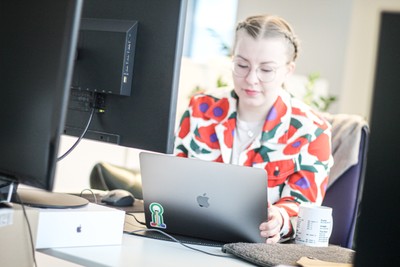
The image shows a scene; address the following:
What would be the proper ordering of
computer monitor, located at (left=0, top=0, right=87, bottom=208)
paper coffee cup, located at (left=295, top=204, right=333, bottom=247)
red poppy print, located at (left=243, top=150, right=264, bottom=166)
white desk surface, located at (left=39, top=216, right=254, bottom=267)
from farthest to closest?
red poppy print, located at (left=243, top=150, right=264, bottom=166)
paper coffee cup, located at (left=295, top=204, right=333, bottom=247)
white desk surface, located at (left=39, top=216, right=254, bottom=267)
computer monitor, located at (left=0, top=0, right=87, bottom=208)

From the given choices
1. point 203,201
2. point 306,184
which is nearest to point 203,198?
point 203,201

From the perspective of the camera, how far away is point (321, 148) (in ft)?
6.43

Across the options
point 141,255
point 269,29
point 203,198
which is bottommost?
point 141,255

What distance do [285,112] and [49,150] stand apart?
109 centimetres

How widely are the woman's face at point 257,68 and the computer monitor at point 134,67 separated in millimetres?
605

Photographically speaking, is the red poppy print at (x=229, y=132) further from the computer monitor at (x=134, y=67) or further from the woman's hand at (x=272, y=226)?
the computer monitor at (x=134, y=67)

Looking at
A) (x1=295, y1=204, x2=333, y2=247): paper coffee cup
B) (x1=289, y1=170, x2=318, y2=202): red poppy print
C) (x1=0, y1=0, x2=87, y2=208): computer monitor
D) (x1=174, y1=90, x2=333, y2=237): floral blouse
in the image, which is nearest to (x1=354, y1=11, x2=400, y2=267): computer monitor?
(x1=0, y1=0, x2=87, y2=208): computer monitor

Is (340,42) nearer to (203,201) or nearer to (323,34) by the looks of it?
(323,34)

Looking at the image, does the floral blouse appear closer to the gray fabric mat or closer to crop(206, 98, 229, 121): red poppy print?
crop(206, 98, 229, 121): red poppy print

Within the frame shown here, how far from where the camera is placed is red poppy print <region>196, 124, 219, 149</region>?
2.08m

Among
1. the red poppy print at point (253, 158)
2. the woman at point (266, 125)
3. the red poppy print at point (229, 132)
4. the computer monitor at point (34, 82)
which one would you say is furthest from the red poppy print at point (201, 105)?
the computer monitor at point (34, 82)

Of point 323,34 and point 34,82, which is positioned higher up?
point 323,34

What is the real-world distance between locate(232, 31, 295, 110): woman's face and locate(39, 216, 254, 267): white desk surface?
66 centimetres

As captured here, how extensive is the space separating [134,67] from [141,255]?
39cm
